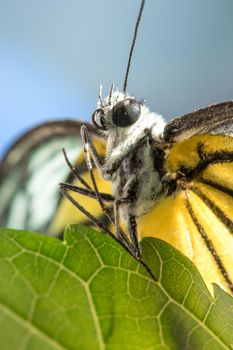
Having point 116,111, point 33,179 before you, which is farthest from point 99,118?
point 33,179

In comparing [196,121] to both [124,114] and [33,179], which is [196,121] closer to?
[124,114]

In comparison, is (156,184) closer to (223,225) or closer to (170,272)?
(223,225)

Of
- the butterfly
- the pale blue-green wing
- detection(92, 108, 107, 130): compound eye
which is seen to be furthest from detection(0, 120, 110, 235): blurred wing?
detection(92, 108, 107, 130): compound eye

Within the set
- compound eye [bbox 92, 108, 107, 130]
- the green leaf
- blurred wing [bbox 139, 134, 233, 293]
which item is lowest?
the green leaf

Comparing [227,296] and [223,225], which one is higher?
[223,225]

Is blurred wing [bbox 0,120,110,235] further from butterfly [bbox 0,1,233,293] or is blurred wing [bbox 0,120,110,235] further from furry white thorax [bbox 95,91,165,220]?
furry white thorax [bbox 95,91,165,220]

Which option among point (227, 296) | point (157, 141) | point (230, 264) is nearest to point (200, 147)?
point (157, 141)
